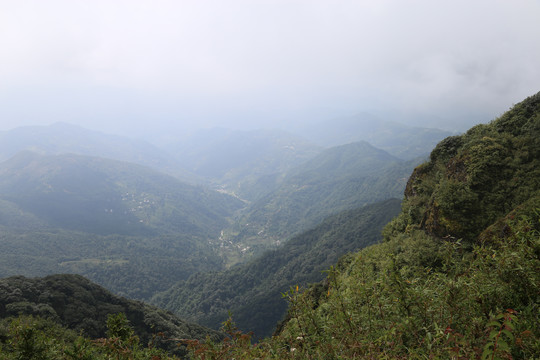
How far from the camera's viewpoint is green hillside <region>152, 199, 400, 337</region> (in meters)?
91.7

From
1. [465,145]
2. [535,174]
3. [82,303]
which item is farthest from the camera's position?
[82,303]

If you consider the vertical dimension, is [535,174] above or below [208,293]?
above

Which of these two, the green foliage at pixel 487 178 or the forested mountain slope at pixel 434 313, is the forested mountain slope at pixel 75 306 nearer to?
the green foliage at pixel 487 178

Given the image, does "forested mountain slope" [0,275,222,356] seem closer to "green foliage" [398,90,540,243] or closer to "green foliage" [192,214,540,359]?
"green foliage" [398,90,540,243]

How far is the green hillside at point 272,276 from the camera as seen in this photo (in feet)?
301

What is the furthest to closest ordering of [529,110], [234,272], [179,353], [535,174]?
1. [234,272]
2. [179,353]
3. [529,110]
4. [535,174]

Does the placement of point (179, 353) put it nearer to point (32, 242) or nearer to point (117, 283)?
point (117, 283)

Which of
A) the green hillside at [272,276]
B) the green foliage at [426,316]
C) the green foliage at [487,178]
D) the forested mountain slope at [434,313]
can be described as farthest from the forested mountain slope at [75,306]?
the green hillside at [272,276]

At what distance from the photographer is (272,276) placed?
11369cm

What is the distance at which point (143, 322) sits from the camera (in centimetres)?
3872

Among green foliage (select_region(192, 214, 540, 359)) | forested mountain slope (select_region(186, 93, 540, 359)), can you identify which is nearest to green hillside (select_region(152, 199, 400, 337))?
forested mountain slope (select_region(186, 93, 540, 359))

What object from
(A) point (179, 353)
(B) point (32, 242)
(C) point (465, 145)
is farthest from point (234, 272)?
(B) point (32, 242)

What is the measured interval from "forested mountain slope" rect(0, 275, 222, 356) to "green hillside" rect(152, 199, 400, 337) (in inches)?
1982

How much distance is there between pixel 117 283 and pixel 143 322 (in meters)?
131
